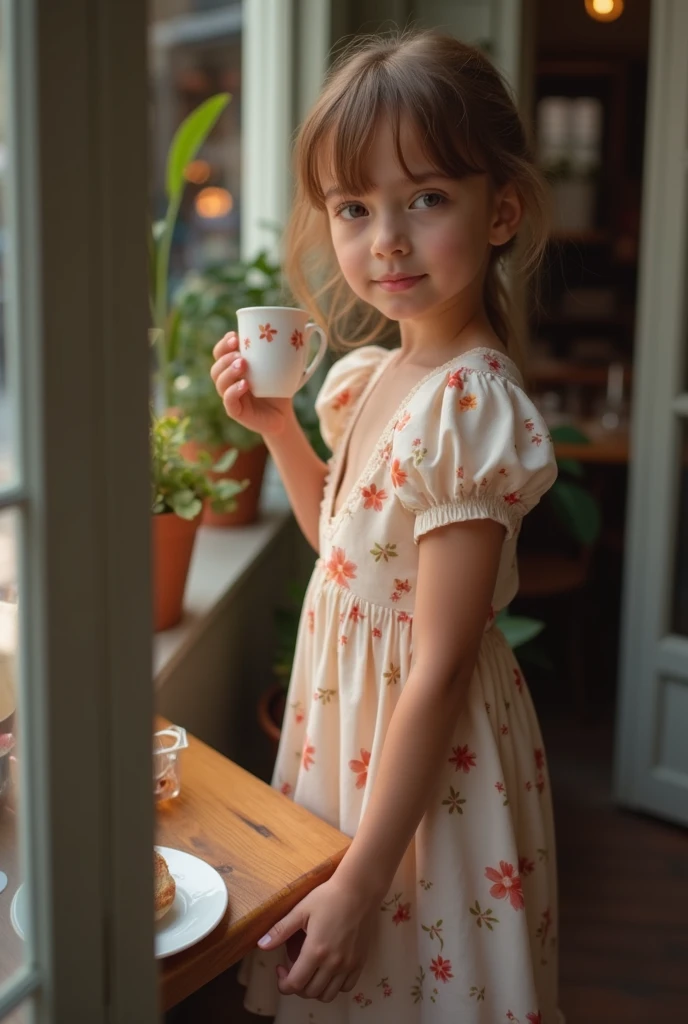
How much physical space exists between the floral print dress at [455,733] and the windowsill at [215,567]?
331 millimetres

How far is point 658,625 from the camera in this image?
2.39 meters

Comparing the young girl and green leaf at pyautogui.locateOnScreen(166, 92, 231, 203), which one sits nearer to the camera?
the young girl

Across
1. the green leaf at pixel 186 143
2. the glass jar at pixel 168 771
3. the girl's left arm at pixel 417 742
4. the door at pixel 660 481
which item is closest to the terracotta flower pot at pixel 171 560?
the glass jar at pixel 168 771

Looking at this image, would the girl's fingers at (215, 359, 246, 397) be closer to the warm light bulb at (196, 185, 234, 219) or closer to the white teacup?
the white teacup

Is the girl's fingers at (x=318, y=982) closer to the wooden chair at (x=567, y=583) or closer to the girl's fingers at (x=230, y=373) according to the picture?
the girl's fingers at (x=230, y=373)

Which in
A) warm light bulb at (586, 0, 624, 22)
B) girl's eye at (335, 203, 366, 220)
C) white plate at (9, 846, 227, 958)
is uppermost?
warm light bulb at (586, 0, 624, 22)

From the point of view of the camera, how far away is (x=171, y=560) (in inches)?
59.6

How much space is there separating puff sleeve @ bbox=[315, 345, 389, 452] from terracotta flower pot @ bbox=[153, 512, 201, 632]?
0.32m

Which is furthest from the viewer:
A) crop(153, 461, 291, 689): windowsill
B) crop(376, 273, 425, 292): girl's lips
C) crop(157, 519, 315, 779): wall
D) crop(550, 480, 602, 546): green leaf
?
crop(550, 480, 602, 546): green leaf

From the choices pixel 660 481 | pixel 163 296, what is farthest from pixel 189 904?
pixel 660 481

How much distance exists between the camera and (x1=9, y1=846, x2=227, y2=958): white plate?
889mm

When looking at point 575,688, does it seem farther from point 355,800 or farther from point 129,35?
point 129,35

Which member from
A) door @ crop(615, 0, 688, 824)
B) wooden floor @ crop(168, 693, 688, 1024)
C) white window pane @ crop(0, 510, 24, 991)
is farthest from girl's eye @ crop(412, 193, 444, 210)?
door @ crop(615, 0, 688, 824)

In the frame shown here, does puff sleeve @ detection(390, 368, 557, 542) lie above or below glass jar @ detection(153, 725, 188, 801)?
above
